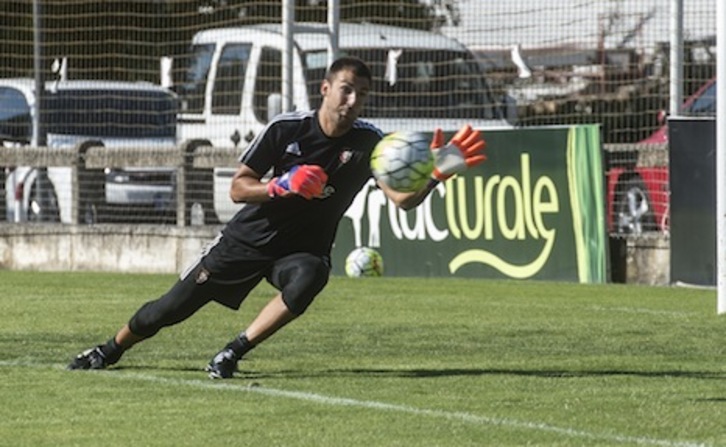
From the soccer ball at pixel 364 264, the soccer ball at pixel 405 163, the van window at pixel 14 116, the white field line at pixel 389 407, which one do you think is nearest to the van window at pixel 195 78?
the van window at pixel 14 116

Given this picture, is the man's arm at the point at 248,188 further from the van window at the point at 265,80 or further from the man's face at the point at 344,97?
the van window at the point at 265,80

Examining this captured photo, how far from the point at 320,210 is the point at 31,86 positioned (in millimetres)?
14547

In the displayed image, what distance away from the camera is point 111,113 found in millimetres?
23750

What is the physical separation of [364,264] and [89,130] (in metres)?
6.75

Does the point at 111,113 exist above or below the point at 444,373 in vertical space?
above

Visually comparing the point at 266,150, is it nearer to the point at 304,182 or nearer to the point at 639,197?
the point at 304,182

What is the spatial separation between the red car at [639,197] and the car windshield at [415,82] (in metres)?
2.55

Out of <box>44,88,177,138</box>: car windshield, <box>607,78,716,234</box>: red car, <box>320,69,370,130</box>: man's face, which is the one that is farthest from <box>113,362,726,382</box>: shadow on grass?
<box>44,88,177,138</box>: car windshield

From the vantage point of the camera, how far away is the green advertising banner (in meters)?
17.2

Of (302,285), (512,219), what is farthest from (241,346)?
(512,219)

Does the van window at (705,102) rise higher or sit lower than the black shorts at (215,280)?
higher

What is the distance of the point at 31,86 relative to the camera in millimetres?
23641

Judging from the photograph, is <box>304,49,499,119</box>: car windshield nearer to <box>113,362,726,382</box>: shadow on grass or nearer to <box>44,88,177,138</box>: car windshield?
<box>44,88,177,138</box>: car windshield

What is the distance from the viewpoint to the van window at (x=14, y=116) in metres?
23.5
